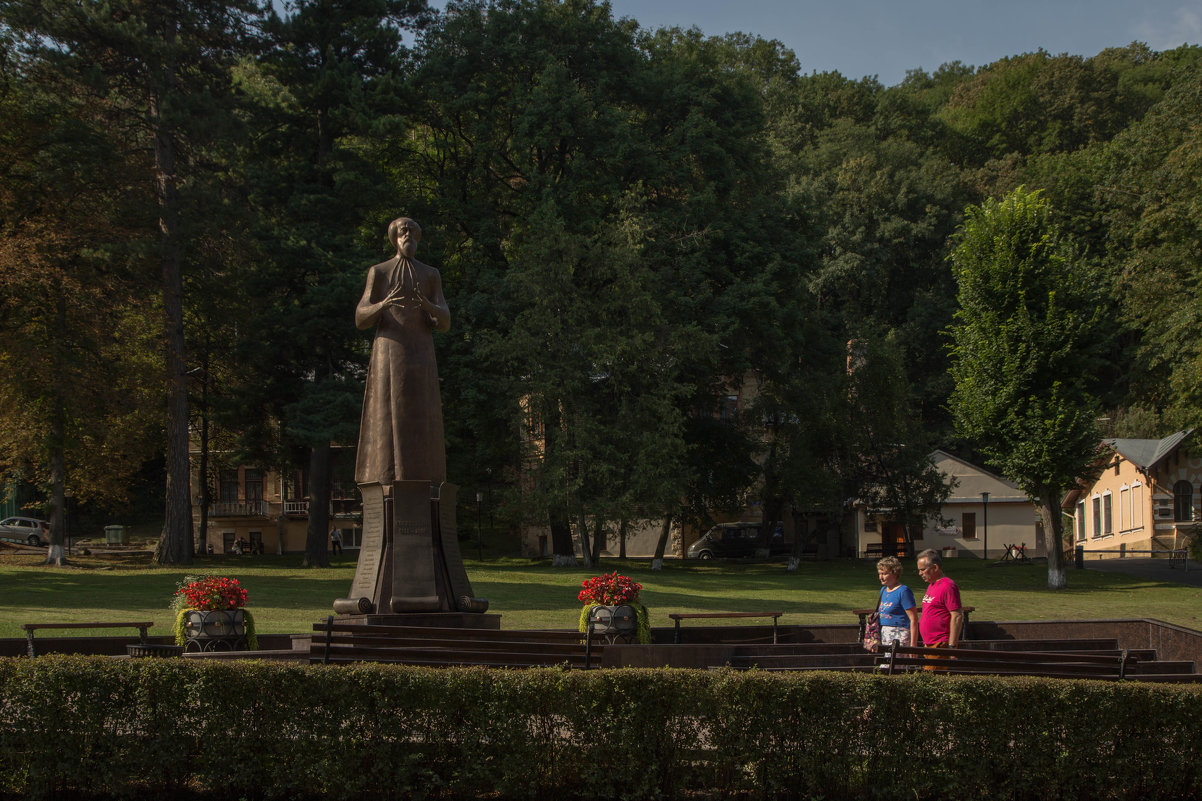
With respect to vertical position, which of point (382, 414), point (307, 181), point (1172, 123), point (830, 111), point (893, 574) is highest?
point (830, 111)

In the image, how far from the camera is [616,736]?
28.9 ft

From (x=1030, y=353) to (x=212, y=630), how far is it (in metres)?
27.9

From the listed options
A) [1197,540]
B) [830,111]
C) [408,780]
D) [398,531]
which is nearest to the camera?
[408,780]

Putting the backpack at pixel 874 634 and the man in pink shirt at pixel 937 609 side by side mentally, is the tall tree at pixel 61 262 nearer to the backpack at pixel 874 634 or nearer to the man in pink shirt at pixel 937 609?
the backpack at pixel 874 634

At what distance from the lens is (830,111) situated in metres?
73.6

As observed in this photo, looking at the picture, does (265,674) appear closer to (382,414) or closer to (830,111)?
(382,414)

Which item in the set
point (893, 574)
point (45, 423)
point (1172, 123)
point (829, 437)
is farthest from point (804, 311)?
point (893, 574)

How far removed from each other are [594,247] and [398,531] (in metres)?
23.6

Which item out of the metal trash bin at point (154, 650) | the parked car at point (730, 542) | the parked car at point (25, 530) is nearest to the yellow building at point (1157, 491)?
the parked car at point (730, 542)

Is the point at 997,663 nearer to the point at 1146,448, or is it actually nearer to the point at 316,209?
the point at 316,209

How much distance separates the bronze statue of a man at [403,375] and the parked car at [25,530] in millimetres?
Answer: 45730

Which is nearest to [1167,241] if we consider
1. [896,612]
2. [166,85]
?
[166,85]

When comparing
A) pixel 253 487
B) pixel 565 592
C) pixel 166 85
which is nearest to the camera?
pixel 565 592

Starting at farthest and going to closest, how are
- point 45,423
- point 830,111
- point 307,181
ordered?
point 830,111, point 307,181, point 45,423
